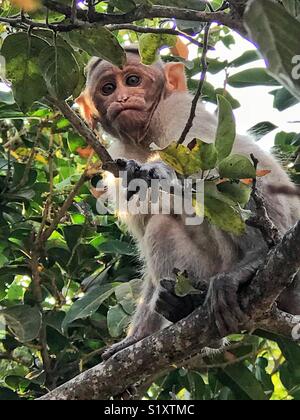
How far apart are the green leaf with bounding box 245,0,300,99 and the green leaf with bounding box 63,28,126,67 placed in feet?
4.17

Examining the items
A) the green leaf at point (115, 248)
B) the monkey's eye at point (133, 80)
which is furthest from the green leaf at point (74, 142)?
the green leaf at point (115, 248)

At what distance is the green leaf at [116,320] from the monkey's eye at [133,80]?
159 cm

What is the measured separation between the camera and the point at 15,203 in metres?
4.76

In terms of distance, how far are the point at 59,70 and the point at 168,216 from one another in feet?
6.49

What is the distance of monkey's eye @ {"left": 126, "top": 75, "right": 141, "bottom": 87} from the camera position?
470 cm

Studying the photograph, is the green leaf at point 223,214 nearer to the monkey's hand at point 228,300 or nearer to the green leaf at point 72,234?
the monkey's hand at point 228,300

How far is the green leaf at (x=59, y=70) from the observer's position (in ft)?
7.98

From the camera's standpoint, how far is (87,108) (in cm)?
496

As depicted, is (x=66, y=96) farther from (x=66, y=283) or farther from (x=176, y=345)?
(x=66, y=283)

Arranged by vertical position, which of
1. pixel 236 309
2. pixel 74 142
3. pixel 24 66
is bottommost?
pixel 236 309

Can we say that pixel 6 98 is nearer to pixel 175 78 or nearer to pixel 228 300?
pixel 175 78

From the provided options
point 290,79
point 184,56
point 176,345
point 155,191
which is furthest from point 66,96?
point 184,56

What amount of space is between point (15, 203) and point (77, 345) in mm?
1078

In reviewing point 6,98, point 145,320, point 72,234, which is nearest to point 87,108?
point 6,98
